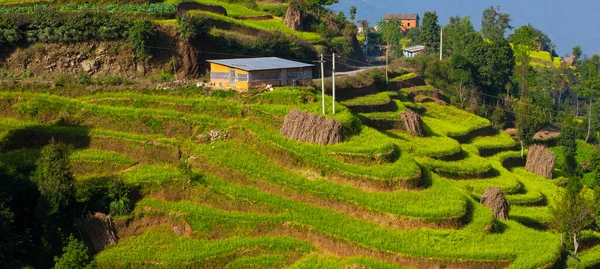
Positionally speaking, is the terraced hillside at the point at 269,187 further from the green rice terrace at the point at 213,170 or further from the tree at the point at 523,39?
the tree at the point at 523,39

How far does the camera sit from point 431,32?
7919 centimetres

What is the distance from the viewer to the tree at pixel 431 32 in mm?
79188

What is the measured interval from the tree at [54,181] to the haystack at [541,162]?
28.1 meters

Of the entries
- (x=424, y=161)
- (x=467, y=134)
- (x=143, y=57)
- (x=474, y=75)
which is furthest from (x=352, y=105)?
(x=474, y=75)

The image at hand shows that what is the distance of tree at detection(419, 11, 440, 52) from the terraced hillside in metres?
39.8

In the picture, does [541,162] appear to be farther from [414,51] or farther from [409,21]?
[409,21]

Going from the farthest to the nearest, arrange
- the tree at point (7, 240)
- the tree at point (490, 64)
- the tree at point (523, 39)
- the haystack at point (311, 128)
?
the tree at point (523, 39) < the tree at point (490, 64) < the haystack at point (311, 128) < the tree at point (7, 240)

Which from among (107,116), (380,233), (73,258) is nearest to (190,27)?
(107,116)

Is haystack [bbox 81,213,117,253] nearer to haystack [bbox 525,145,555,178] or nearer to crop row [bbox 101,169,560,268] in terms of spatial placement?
crop row [bbox 101,169,560,268]

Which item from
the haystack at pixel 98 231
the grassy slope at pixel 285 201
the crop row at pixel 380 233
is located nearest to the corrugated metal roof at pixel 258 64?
the grassy slope at pixel 285 201

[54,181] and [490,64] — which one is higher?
[490,64]

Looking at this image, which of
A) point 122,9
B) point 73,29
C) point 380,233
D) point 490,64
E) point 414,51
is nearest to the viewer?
point 380,233

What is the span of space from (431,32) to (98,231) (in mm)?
55535

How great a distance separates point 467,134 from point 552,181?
5836 millimetres
